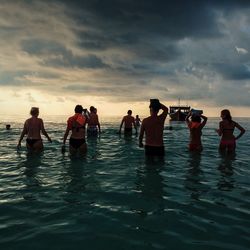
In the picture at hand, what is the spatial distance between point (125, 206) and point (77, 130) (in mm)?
6699

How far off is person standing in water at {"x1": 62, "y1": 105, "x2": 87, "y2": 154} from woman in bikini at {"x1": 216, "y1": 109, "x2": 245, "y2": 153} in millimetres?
5345

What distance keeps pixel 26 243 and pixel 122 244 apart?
1.45 m

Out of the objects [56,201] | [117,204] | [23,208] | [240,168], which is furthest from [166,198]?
[240,168]

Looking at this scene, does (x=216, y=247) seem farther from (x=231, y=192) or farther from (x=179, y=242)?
(x=231, y=192)

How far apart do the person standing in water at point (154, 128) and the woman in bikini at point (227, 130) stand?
413 cm

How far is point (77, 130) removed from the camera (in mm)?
13516

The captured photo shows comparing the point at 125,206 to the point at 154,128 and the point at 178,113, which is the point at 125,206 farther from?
the point at 178,113

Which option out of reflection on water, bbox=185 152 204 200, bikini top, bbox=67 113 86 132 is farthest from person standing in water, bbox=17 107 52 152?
reflection on water, bbox=185 152 204 200

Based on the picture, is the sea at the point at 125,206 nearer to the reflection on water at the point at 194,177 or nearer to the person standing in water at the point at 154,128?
the reflection on water at the point at 194,177

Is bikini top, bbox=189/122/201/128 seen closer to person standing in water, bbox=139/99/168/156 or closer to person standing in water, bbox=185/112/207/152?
person standing in water, bbox=185/112/207/152

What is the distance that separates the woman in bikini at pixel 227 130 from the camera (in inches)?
532

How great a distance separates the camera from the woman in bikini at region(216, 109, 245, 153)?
13.5 meters

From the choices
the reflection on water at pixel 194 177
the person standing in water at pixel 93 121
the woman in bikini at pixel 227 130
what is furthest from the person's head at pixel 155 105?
the person standing in water at pixel 93 121

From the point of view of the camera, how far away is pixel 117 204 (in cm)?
739
